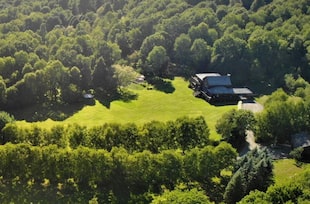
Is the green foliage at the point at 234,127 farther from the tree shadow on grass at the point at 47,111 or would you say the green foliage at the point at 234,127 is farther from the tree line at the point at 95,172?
the tree shadow on grass at the point at 47,111

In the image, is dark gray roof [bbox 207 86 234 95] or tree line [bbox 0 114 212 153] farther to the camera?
dark gray roof [bbox 207 86 234 95]

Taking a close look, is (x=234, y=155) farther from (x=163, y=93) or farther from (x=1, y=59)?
(x=1, y=59)

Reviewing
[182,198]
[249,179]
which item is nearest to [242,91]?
[249,179]

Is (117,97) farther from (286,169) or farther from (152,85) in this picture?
(286,169)

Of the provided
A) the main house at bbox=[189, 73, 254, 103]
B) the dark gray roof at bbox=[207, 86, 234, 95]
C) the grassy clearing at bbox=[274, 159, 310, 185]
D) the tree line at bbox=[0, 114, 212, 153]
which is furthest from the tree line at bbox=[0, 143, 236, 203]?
the dark gray roof at bbox=[207, 86, 234, 95]

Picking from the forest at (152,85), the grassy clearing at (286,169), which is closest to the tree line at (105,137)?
the forest at (152,85)

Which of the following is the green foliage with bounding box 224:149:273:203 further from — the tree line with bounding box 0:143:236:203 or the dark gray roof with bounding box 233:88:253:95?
the dark gray roof with bounding box 233:88:253:95
